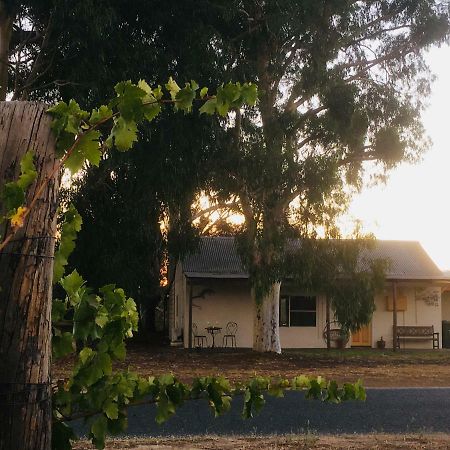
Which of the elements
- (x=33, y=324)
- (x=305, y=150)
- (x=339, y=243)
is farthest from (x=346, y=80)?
(x=33, y=324)

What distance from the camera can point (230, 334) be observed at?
94.7 feet

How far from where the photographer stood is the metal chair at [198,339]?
1118 inches

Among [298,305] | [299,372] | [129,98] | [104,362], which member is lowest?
[299,372]

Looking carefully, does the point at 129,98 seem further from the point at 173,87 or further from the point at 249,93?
the point at 249,93

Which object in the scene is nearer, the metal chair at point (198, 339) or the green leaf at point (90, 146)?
the green leaf at point (90, 146)

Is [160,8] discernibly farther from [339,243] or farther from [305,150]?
[339,243]

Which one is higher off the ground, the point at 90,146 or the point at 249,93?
the point at 249,93

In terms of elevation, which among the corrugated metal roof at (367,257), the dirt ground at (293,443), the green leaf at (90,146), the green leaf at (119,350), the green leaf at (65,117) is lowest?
the dirt ground at (293,443)

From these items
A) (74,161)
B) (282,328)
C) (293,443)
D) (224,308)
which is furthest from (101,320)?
(282,328)

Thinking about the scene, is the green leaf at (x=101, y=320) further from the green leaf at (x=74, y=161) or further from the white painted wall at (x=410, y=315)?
the white painted wall at (x=410, y=315)

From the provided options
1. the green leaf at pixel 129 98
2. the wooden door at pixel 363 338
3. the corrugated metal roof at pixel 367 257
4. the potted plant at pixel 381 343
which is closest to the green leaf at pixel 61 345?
the green leaf at pixel 129 98

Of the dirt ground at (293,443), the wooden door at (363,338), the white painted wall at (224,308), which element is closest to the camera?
the dirt ground at (293,443)

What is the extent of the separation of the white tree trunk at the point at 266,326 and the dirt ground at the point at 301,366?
65cm

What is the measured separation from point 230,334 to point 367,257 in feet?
20.3
